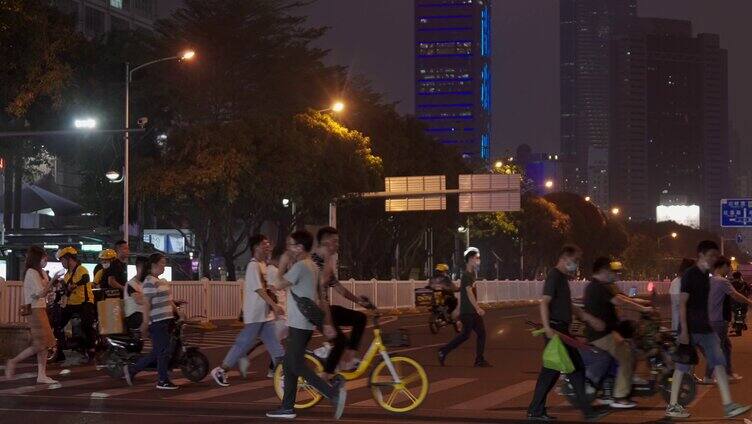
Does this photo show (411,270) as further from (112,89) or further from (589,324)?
(589,324)

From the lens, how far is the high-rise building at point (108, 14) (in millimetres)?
90625

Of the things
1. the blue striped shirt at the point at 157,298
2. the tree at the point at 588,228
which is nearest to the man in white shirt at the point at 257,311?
the blue striped shirt at the point at 157,298

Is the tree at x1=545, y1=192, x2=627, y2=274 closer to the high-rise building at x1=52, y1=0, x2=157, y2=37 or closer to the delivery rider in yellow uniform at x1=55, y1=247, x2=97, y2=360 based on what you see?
the high-rise building at x1=52, y1=0, x2=157, y2=37

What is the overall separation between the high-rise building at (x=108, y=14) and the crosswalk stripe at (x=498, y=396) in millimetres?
74114

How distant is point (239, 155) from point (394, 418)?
31926 mm

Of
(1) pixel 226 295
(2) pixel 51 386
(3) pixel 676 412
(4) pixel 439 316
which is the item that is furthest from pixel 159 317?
(1) pixel 226 295

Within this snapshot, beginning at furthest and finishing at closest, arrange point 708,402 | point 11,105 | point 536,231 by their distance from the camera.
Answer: point 536,231 → point 11,105 → point 708,402

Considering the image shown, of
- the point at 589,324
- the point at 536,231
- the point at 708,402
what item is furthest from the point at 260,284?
the point at 536,231

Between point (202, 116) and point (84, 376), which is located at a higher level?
point (202, 116)

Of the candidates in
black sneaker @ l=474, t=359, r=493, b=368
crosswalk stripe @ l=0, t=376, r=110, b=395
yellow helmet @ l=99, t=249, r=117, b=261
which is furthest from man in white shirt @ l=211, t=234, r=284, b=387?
black sneaker @ l=474, t=359, r=493, b=368

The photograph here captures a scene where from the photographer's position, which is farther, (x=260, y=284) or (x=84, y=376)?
(x=84, y=376)

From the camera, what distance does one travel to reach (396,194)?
48125 mm

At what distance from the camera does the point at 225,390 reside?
52.4 ft

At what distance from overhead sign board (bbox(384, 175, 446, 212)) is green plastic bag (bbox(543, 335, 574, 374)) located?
128 ft
